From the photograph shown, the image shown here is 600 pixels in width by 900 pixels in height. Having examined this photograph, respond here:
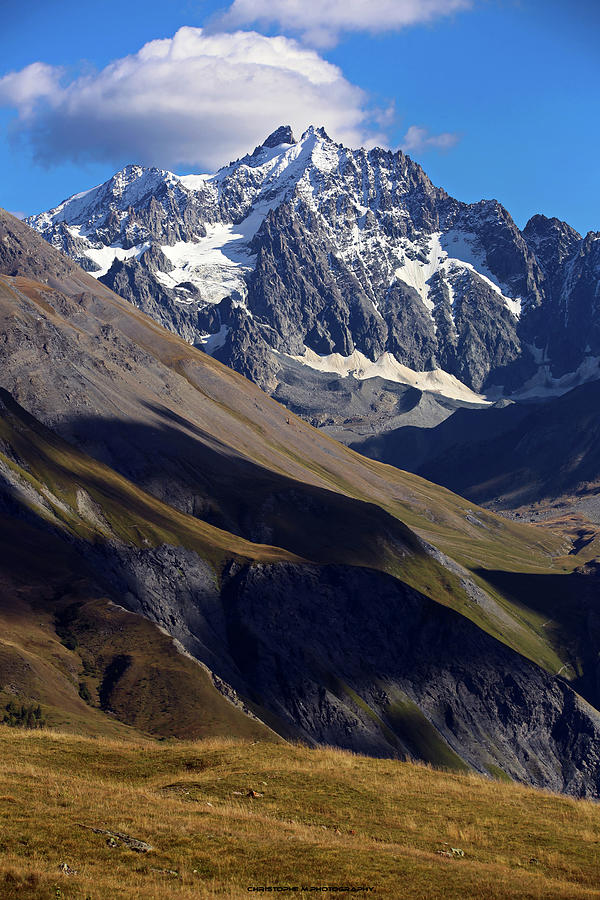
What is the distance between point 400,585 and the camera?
166375 mm

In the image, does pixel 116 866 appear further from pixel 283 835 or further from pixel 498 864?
pixel 498 864

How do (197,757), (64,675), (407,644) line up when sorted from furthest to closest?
(407,644)
(64,675)
(197,757)

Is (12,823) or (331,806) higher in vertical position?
(331,806)

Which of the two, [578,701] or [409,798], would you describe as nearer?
[409,798]

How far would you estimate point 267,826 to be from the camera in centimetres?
3047

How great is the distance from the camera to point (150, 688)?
3383 inches

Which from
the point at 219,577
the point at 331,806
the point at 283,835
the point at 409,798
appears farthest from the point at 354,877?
the point at 219,577

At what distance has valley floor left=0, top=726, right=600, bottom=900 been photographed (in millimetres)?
25078

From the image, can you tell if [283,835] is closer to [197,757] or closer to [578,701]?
[197,757]

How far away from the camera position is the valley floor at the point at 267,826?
25078 mm

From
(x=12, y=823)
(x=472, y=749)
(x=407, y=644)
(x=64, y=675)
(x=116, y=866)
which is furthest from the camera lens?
(x=407, y=644)

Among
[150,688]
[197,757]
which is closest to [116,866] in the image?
[197,757]

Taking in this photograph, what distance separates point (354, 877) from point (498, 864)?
6.16 metres

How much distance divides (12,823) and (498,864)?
608 inches
